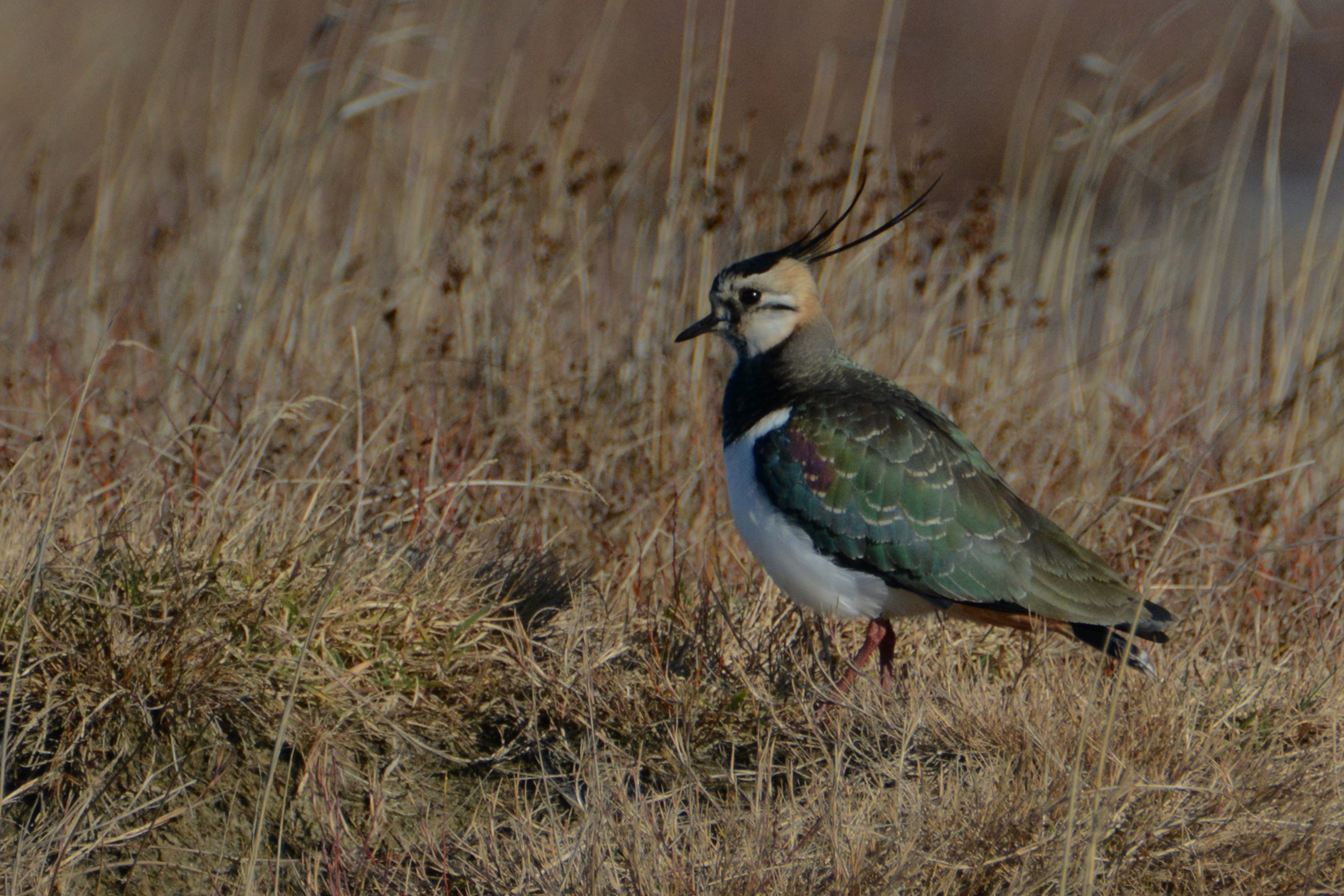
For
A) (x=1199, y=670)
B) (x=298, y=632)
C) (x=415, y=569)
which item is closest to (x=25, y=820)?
(x=298, y=632)

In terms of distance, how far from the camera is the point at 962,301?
5.84 metres

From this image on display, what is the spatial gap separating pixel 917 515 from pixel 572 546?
4.40 ft

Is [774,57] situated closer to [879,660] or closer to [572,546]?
[572,546]

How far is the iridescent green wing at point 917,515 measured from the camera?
3383mm

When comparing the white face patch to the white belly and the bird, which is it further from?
the white belly

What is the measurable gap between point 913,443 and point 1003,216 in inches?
163

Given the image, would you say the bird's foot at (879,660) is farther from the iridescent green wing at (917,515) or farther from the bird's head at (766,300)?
the bird's head at (766,300)

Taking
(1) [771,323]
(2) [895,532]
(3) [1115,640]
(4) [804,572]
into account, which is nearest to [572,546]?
(1) [771,323]

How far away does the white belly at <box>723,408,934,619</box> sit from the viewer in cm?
341

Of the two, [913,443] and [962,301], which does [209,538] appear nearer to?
[913,443]

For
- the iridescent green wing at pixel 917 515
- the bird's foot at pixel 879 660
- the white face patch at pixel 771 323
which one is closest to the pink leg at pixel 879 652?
the bird's foot at pixel 879 660

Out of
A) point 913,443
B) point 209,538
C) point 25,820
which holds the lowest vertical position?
point 25,820

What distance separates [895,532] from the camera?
3.45 metres

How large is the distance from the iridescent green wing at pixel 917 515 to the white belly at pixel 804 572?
0.03 metres
